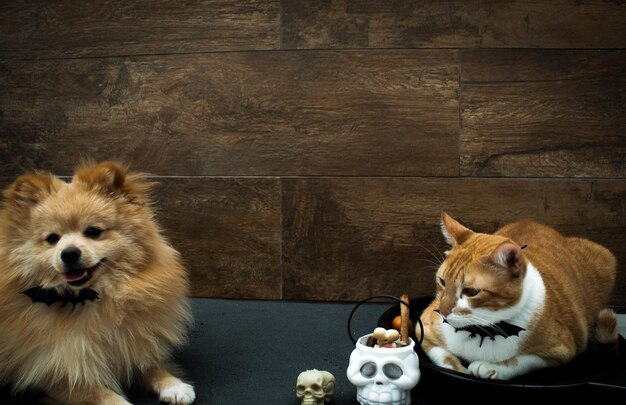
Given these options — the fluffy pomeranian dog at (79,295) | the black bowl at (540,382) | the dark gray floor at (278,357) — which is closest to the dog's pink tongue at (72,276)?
Result: the fluffy pomeranian dog at (79,295)

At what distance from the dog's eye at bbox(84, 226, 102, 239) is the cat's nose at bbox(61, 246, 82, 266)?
7 cm

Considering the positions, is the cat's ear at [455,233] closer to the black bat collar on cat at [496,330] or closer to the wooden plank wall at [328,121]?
the black bat collar on cat at [496,330]

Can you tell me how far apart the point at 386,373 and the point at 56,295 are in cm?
74

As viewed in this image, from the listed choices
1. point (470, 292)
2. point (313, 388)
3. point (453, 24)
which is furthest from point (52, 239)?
point (453, 24)

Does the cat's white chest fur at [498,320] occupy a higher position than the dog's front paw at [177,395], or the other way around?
the cat's white chest fur at [498,320]

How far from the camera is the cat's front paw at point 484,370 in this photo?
111 centimetres

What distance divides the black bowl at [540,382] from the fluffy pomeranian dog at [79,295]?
550 mm

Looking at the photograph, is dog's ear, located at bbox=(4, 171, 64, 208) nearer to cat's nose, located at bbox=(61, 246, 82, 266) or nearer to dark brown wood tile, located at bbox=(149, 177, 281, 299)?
cat's nose, located at bbox=(61, 246, 82, 266)

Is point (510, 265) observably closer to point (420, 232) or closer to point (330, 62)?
point (420, 232)

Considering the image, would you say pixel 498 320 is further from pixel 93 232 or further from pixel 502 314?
pixel 93 232

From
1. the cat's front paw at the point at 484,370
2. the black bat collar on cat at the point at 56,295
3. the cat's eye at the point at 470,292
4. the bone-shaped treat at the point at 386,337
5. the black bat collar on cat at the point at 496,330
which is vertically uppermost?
the cat's eye at the point at 470,292

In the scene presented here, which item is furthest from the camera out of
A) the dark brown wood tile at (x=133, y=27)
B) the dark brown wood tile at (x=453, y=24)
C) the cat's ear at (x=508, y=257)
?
the dark brown wood tile at (x=133, y=27)

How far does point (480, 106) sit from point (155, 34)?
1.25m

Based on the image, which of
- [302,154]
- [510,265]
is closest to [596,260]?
[510,265]
